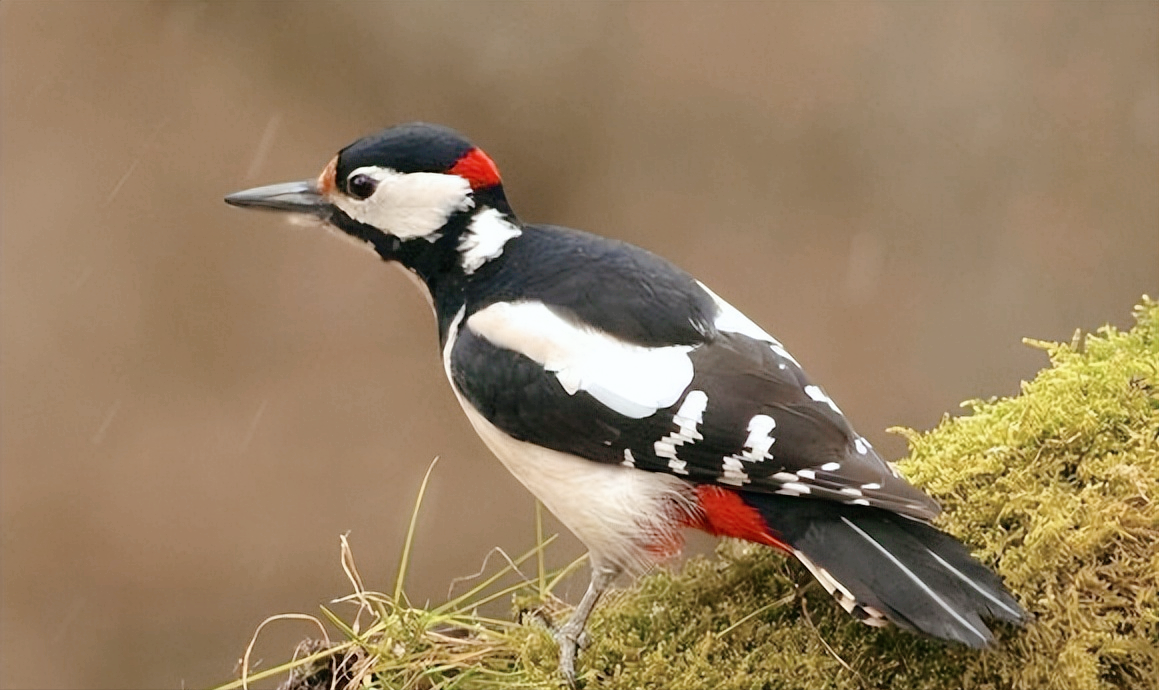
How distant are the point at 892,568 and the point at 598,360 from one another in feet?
1.25

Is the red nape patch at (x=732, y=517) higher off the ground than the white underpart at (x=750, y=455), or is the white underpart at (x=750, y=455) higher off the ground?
the white underpart at (x=750, y=455)

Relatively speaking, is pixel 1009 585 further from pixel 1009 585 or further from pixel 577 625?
pixel 577 625

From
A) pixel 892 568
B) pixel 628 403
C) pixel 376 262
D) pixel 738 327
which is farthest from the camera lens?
pixel 376 262

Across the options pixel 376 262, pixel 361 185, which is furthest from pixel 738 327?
pixel 376 262

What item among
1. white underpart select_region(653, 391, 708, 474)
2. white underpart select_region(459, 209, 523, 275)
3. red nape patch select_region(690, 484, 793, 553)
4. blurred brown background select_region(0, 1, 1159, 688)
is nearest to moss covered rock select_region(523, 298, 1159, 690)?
red nape patch select_region(690, 484, 793, 553)

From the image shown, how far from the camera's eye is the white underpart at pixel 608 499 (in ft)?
4.14

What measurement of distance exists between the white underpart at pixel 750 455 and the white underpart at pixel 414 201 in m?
0.47

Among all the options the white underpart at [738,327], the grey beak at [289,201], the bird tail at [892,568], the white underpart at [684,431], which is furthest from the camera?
the grey beak at [289,201]

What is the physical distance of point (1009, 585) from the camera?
3.86ft

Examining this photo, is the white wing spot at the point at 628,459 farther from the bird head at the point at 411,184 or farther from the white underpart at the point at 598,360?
the bird head at the point at 411,184

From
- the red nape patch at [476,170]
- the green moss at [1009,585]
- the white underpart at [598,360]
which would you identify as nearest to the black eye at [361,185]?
the red nape patch at [476,170]

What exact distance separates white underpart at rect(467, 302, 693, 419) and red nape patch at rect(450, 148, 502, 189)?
194 mm

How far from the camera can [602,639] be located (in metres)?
1.31

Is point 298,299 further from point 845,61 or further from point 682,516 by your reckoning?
point 682,516
